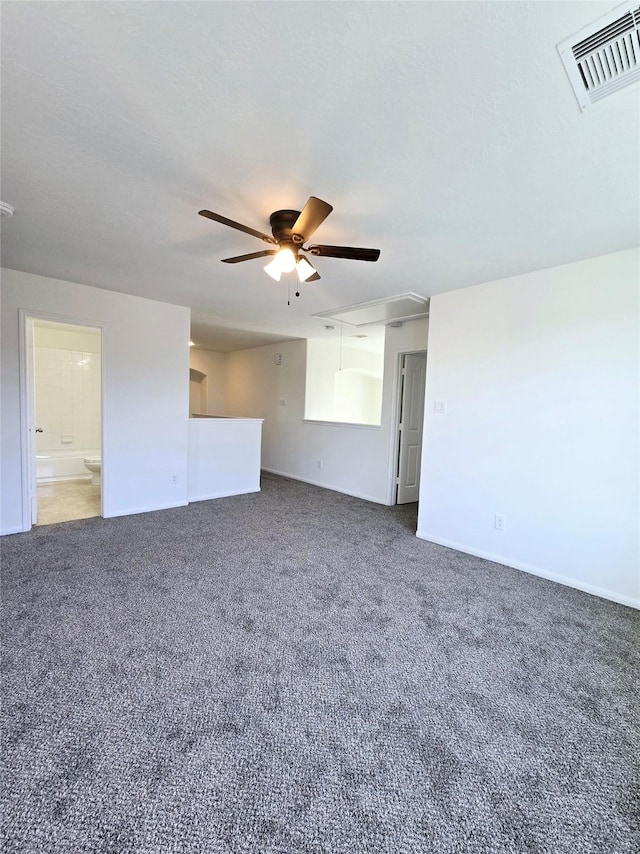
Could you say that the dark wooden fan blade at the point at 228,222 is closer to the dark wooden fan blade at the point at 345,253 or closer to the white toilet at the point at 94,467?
the dark wooden fan blade at the point at 345,253

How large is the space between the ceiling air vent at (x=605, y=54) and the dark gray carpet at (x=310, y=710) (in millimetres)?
2500

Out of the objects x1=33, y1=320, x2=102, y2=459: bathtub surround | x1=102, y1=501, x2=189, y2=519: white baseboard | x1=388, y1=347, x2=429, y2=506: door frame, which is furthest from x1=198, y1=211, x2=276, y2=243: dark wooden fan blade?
x1=33, y1=320, x2=102, y2=459: bathtub surround

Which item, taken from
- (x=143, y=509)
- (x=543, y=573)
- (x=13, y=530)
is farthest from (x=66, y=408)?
(x=543, y=573)

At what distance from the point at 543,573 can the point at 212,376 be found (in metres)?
7.04

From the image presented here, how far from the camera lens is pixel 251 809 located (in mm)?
1177

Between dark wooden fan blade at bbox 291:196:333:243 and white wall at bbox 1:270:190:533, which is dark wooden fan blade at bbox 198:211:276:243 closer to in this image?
dark wooden fan blade at bbox 291:196:333:243

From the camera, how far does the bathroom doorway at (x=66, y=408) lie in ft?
18.5

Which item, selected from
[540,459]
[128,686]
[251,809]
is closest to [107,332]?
[128,686]

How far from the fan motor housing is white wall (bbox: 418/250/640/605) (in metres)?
2.00

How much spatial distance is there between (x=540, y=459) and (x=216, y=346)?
6.17 metres

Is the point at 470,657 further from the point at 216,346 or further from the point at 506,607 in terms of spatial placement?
the point at 216,346

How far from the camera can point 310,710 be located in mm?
1575

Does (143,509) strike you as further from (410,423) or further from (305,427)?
(410,423)

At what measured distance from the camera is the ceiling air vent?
1.09 m
